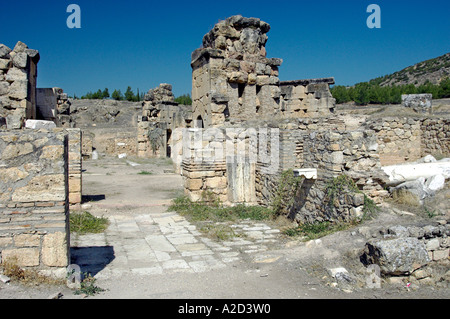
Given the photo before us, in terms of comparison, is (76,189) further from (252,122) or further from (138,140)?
(138,140)

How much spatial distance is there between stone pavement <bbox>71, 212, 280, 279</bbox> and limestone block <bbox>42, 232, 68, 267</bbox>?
2.44 ft

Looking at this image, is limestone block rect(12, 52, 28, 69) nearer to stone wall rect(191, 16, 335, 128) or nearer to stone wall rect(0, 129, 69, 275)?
stone wall rect(0, 129, 69, 275)

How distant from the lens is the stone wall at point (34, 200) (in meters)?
4.06

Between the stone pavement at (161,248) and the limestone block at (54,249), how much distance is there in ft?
2.44

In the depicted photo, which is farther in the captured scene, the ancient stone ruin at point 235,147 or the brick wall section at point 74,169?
the brick wall section at point 74,169

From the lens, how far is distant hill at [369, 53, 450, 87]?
47.9m

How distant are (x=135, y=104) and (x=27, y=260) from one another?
4265 cm

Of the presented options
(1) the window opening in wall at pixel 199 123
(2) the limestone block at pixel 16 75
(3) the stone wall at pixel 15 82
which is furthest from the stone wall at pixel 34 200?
(1) the window opening in wall at pixel 199 123

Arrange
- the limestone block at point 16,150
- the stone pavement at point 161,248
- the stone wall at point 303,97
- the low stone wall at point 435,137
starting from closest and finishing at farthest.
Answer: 1. the limestone block at point 16,150
2. the stone pavement at point 161,248
3. the low stone wall at point 435,137
4. the stone wall at point 303,97

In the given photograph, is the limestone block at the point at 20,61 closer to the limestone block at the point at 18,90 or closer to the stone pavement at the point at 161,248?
the limestone block at the point at 18,90

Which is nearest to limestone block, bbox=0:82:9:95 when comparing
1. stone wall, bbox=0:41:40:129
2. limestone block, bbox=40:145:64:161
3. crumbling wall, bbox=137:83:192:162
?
stone wall, bbox=0:41:40:129

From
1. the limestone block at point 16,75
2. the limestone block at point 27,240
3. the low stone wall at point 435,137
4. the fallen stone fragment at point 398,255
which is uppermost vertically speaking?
the limestone block at point 16,75

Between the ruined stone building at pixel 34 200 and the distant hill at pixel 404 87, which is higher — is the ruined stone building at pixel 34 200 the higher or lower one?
the lower one
